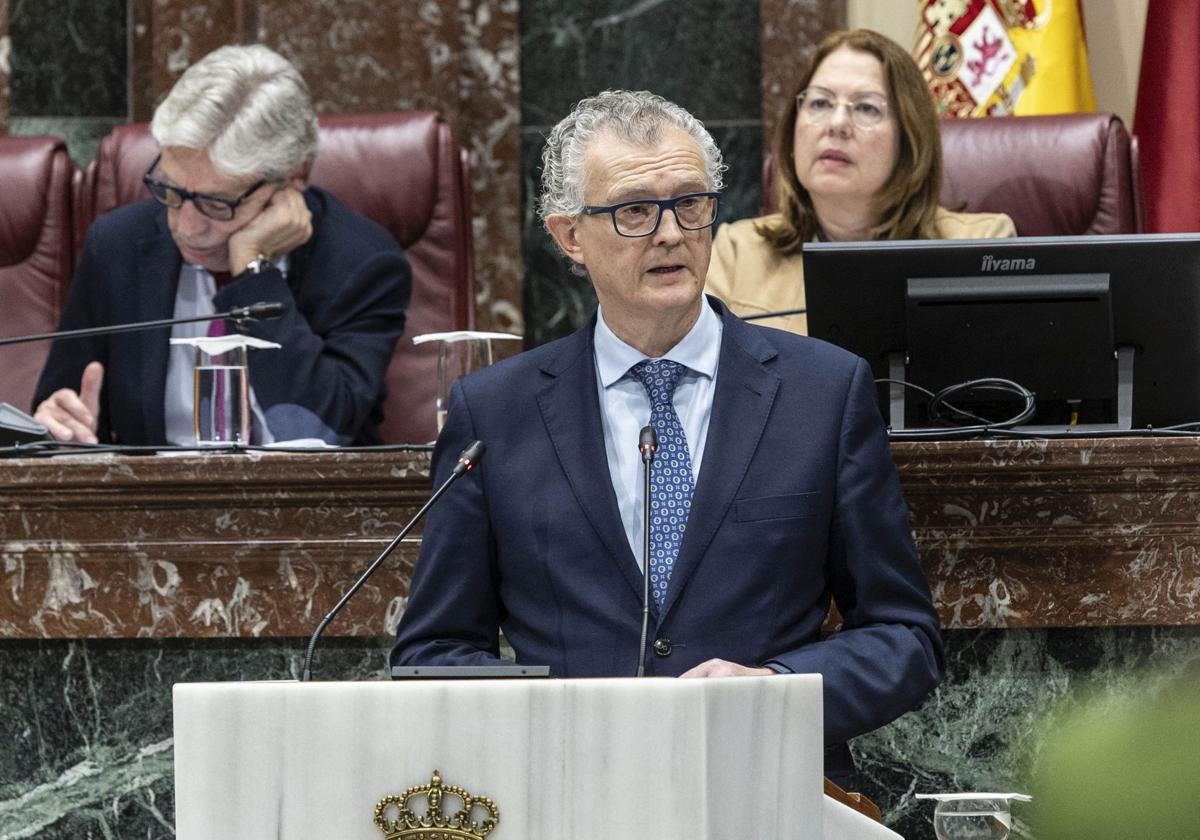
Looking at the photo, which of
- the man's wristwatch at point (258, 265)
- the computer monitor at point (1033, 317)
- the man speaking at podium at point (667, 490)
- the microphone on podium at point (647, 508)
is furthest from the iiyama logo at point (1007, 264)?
the man's wristwatch at point (258, 265)

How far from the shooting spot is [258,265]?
2682mm

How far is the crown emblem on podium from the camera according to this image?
1.16 meters

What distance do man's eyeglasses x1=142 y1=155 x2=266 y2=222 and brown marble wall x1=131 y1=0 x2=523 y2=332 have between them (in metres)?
0.95

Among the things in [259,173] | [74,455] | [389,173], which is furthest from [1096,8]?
[74,455]

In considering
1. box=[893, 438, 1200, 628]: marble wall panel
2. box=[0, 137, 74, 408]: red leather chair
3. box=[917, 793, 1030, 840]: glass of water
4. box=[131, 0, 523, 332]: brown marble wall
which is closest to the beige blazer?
box=[893, 438, 1200, 628]: marble wall panel

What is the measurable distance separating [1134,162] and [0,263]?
202cm

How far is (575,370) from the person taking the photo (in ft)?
5.74

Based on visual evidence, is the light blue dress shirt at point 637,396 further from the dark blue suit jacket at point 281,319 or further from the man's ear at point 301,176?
the man's ear at point 301,176

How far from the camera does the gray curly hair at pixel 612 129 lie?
5.67 feet

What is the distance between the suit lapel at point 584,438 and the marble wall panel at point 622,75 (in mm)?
2075

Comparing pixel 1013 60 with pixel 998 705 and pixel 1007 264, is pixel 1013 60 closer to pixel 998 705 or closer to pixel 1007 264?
pixel 1007 264

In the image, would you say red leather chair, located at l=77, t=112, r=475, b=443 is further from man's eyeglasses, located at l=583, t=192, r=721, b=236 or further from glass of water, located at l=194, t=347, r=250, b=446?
man's eyeglasses, located at l=583, t=192, r=721, b=236

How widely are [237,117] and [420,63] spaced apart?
40.5 inches

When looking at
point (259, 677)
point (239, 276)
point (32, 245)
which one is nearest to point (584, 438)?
point (259, 677)
